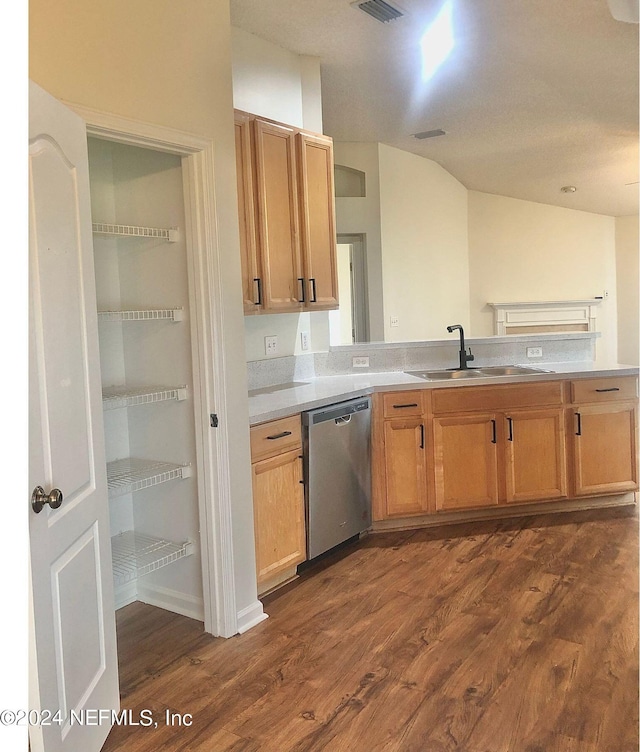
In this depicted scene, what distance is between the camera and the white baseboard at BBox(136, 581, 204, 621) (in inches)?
112

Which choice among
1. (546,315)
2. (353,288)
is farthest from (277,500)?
(546,315)

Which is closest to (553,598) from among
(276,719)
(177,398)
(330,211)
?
(276,719)

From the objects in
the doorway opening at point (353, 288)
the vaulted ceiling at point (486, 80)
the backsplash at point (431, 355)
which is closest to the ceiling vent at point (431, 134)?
the vaulted ceiling at point (486, 80)

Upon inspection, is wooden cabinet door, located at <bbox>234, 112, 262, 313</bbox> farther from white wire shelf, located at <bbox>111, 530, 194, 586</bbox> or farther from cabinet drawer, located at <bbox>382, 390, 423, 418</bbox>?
white wire shelf, located at <bbox>111, 530, 194, 586</bbox>

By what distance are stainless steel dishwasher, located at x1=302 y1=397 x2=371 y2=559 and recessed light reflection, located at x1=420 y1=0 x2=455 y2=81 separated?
1.98m

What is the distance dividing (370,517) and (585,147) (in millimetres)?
4165

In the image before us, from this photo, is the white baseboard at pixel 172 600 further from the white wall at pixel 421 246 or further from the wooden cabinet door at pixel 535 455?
the white wall at pixel 421 246

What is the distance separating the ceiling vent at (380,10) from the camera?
3.12 metres

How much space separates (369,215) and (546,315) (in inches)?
135

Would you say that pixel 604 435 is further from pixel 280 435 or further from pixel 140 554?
pixel 140 554

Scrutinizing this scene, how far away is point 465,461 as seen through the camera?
384cm

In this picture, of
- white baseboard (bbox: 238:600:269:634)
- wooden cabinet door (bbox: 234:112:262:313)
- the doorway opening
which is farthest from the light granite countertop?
the doorway opening

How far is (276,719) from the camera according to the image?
2.11 metres

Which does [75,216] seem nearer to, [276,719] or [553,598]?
[276,719]
